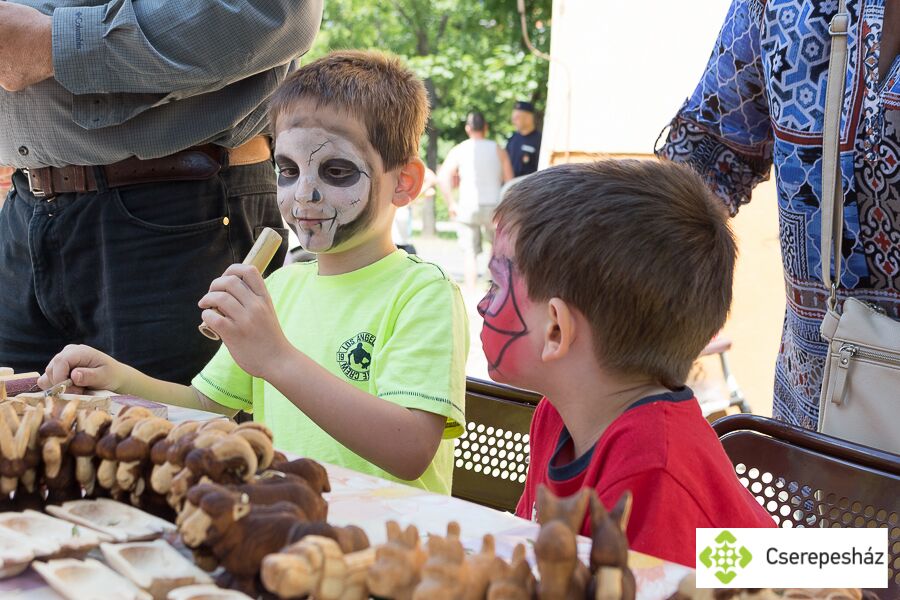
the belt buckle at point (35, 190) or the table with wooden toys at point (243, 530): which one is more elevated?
the belt buckle at point (35, 190)

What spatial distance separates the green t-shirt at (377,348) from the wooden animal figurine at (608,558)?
88 centimetres

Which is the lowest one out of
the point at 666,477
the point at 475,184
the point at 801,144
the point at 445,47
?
the point at 475,184

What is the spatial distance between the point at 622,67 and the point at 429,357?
3260mm

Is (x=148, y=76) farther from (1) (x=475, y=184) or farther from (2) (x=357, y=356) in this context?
(1) (x=475, y=184)

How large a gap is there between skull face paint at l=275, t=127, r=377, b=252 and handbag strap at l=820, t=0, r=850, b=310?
77 cm

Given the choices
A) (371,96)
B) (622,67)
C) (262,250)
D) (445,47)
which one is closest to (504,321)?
(262,250)

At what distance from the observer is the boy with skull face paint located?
153 cm

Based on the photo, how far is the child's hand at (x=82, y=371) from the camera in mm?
1605

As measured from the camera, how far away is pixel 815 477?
1.40 meters

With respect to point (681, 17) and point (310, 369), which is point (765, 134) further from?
point (681, 17)

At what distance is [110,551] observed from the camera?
0.81 metres

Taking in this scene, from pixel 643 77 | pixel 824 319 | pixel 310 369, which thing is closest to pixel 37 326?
pixel 310 369

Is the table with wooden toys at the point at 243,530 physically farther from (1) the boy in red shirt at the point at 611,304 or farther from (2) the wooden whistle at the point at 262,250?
(2) the wooden whistle at the point at 262,250

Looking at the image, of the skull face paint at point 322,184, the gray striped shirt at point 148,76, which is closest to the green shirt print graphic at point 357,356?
the skull face paint at point 322,184
